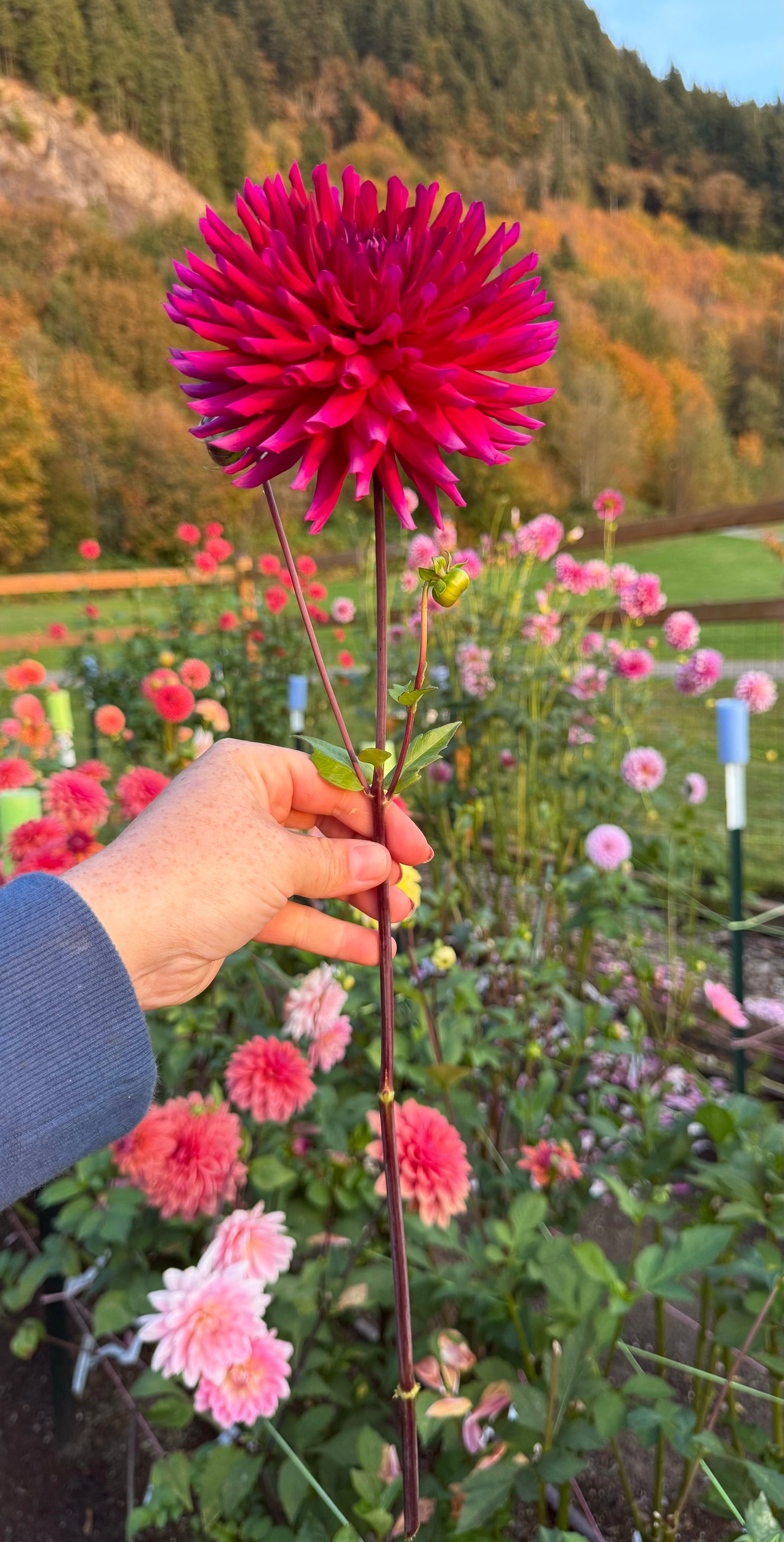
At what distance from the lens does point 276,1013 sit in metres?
0.77

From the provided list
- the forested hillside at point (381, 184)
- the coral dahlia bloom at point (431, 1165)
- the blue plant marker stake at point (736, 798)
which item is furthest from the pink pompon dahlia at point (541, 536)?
the forested hillside at point (381, 184)

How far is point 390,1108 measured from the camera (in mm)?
232

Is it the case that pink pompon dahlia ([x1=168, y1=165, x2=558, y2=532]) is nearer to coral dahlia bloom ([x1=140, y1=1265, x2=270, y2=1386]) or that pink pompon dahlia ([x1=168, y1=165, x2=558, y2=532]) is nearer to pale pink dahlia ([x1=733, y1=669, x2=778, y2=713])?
coral dahlia bloom ([x1=140, y1=1265, x2=270, y2=1386])

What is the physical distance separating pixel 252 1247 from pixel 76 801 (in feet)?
1.21

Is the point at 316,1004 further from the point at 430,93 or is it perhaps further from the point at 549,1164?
the point at 430,93

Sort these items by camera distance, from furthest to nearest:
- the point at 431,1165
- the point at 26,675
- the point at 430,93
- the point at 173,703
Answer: the point at 430,93 < the point at 26,675 < the point at 173,703 < the point at 431,1165

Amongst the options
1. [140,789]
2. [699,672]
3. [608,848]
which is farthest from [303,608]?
[699,672]

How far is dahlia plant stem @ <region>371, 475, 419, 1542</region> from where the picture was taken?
0.22 m

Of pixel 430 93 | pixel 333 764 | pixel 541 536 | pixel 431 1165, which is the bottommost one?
pixel 431 1165

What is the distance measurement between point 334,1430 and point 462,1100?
21 cm

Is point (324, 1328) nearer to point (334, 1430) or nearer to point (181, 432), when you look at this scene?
Result: point (334, 1430)

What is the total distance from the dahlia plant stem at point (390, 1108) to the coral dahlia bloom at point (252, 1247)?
133mm

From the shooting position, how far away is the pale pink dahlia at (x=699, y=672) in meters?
1.10

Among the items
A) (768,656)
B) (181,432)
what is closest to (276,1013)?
(768,656)
